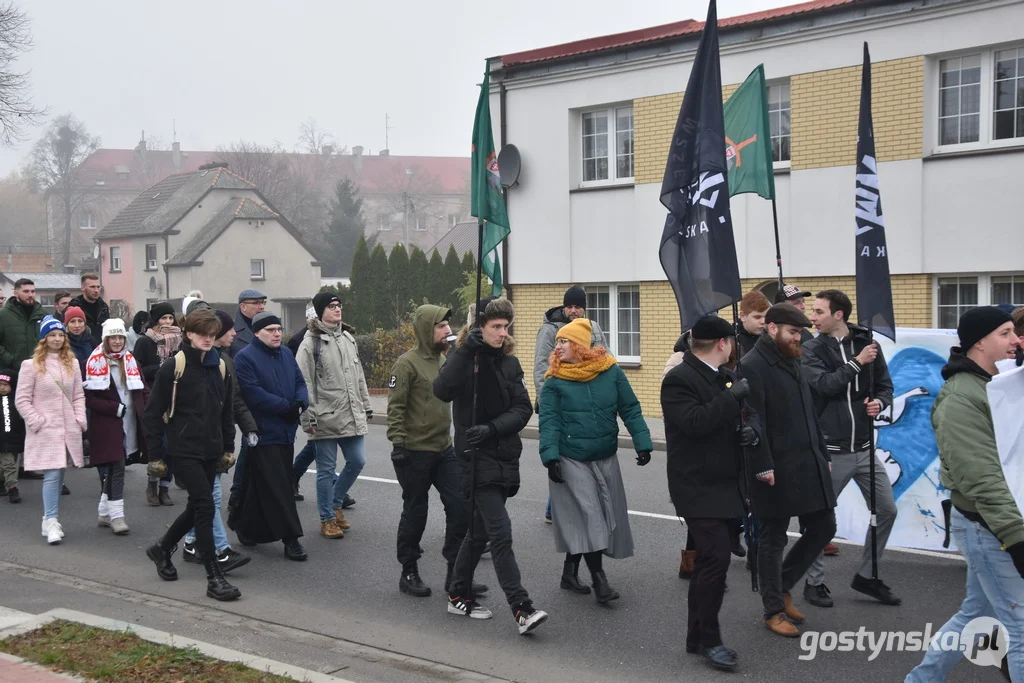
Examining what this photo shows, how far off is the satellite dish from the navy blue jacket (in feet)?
39.7

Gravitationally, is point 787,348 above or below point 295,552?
Answer: above

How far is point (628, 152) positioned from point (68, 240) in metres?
86.8

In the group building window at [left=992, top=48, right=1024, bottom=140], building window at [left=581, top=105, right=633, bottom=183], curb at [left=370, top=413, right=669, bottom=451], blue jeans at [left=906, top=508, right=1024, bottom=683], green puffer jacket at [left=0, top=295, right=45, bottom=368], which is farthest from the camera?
building window at [left=581, top=105, right=633, bottom=183]

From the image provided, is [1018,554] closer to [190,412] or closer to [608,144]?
[190,412]

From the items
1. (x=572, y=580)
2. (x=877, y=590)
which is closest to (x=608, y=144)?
(x=572, y=580)

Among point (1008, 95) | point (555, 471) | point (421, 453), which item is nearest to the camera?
point (555, 471)

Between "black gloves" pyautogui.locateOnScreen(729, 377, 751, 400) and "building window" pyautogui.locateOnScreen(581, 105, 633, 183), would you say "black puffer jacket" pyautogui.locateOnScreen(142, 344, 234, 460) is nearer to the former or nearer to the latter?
"black gloves" pyautogui.locateOnScreen(729, 377, 751, 400)

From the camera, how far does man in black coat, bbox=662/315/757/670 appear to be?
572 cm

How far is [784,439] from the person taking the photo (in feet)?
20.2

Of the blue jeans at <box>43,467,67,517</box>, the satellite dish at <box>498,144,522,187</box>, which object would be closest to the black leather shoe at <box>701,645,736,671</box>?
the blue jeans at <box>43,467,67,517</box>

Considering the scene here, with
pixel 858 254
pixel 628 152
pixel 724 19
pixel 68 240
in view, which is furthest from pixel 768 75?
pixel 68 240

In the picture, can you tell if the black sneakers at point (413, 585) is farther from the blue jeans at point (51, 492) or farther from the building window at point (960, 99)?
the building window at point (960, 99)

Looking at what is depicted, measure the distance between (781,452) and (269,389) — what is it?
13.6 feet

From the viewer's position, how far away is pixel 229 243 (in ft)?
190
